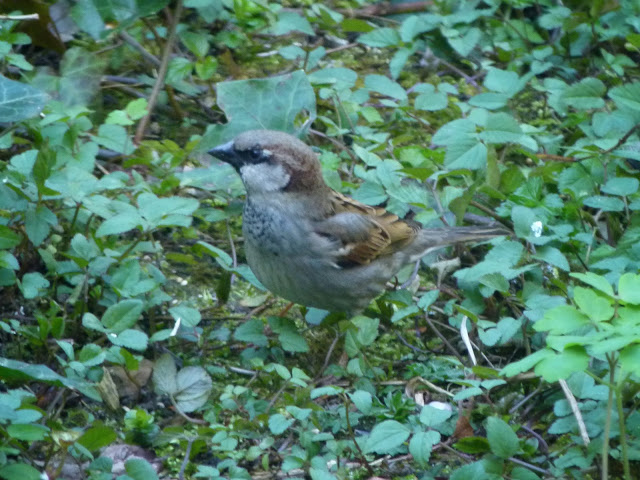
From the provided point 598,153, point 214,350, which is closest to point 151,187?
point 214,350

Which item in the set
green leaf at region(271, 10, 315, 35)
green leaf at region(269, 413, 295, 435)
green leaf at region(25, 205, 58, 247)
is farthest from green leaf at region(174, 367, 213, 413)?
green leaf at region(271, 10, 315, 35)

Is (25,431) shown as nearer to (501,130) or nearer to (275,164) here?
(275,164)

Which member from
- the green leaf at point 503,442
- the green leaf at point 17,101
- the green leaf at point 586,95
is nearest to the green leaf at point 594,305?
the green leaf at point 503,442

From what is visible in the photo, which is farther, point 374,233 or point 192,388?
point 374,233

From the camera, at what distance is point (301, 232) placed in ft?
12.2

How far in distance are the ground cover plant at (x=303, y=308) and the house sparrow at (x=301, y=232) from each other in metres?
0.15

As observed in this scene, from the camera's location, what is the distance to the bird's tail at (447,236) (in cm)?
412

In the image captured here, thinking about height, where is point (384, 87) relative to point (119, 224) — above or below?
below

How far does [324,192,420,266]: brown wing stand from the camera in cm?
389

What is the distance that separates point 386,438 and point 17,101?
1.80 metres

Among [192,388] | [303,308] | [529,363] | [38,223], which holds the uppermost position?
[529,363]

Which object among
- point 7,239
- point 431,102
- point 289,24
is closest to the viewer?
point 7,239

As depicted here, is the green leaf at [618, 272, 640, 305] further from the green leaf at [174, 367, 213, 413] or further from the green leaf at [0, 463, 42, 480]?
the green leaf at [0, 463, 42, 480]

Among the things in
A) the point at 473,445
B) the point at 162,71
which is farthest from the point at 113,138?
the point at 473,445
